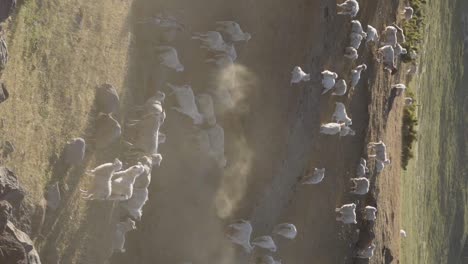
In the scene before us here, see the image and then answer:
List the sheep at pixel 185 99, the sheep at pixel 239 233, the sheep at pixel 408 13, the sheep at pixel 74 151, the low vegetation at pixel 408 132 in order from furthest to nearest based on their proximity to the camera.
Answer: the low vegetation at pixel 408 132 → the sheep at pixel 408 13 → the sheep at pixel 239 233 → the sheep at pixel 185 99 → the sheep at pixel 74 151

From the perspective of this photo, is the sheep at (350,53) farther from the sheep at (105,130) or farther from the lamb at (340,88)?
the sheep at (105,130)

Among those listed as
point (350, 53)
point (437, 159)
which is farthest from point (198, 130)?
point (437, 159)

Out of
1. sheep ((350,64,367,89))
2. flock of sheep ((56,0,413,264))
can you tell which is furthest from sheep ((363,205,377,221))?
sheep ((350,64,367,89))

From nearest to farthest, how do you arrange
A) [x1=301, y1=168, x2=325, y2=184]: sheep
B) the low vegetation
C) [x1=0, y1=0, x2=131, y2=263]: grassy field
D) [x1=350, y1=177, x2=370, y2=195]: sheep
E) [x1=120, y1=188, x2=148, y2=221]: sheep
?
[x1=0, y1=0, x2=131, y2=263]: grassy field → [x1=120, y1=188, x2=148, y2=221]: sheep → [x1=301, y1=168, x2=325, y2=184]: sheep → [x1=350, y1=177, x2=370, y2=195]: sheep → the low vegetation

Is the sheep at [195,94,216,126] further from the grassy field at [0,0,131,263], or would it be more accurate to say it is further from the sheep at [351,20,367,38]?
the sheep at [351,20,367,38]

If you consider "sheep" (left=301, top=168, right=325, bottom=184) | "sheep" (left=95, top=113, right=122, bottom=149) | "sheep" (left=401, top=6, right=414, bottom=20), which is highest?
"sheep" (left=401, top=6, right=414, bottom=20)

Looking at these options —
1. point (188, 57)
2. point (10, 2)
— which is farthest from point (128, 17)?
point (10, 2)

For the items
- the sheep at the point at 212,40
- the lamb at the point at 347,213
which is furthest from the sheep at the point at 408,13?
the sheep at the point at 212,40
